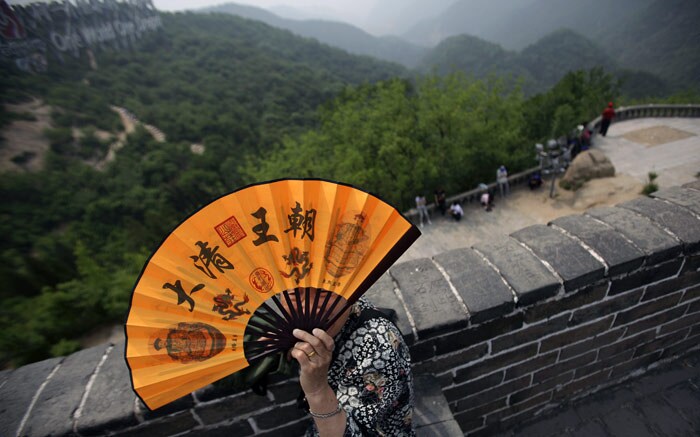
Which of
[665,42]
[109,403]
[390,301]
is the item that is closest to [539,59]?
[665,42]

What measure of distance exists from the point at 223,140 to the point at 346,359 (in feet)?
170

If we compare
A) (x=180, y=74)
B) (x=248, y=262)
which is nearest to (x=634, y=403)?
(x=248, y=262)

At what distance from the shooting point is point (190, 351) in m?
1.24

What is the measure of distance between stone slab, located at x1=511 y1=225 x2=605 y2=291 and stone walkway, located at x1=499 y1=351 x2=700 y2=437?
1.41 m

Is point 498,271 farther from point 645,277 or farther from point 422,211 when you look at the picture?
point 422,211

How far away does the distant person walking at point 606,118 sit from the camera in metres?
13.2

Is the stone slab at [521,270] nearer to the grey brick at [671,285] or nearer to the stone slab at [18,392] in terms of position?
the grey brick at [671,285]

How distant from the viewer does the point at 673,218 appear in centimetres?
227

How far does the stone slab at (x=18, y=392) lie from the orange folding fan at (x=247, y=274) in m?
1.15

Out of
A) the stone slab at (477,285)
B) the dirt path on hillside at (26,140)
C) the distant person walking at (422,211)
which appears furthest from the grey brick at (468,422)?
the dirt path on hillside at (26,140)

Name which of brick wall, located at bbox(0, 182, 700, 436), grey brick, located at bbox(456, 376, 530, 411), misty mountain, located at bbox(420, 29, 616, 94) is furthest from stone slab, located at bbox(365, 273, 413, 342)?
misty mountain, located at bbox(420, 29, 616, 94)

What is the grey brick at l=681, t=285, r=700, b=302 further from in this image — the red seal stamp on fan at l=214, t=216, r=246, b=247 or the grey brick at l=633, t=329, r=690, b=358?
the red seal stamp on fan at l=214, t=216, r=246, b=247

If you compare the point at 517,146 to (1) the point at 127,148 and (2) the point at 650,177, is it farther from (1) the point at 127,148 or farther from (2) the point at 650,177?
(1) the point at 127,148

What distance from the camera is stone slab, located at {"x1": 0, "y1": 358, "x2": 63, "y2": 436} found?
170 centimetres
